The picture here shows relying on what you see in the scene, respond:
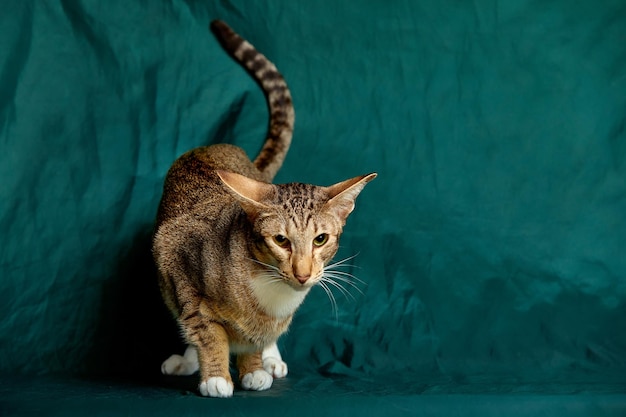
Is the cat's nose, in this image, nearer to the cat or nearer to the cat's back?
the cat

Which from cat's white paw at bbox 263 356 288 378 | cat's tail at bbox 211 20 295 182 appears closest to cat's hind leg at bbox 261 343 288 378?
cat's white paw at bbox 263 356 288 378

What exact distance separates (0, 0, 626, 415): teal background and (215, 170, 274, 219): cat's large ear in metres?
0.64

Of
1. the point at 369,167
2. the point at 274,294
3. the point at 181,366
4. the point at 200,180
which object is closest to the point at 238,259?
the point at 274,294

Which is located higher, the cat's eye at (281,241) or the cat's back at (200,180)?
the cat's back at (200,180)

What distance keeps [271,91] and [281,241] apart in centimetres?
93

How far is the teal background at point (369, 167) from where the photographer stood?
298 centimetres

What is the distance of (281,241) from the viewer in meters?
2.43

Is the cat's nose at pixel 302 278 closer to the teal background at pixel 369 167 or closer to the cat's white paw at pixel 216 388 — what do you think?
the cat's white paw at pixel 216 388

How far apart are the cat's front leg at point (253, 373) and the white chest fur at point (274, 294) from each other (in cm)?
21

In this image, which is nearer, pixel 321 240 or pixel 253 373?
pixel 321 240

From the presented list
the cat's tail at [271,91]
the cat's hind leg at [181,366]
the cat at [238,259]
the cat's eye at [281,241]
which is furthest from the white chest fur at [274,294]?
the cat's tail at [271,91]

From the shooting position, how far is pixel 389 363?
2.96 metres

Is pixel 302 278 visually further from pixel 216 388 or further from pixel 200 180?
pixel 200 180

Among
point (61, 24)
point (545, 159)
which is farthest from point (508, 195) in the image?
point (61, 24)
